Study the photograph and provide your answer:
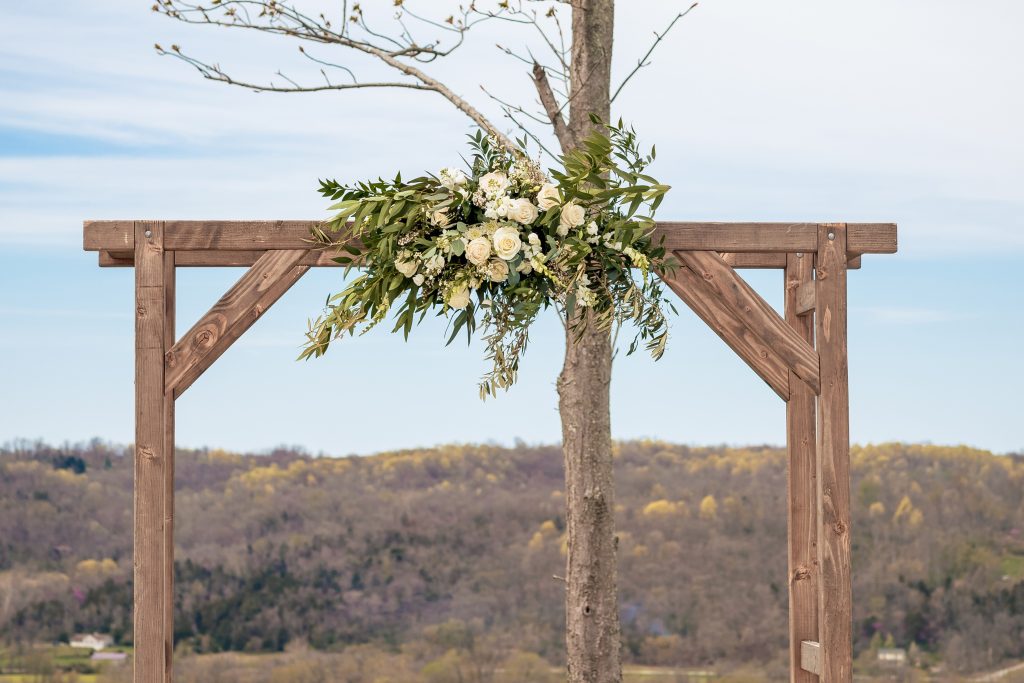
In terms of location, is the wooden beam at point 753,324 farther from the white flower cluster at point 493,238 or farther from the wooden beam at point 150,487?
the wooden beam at point 150,487

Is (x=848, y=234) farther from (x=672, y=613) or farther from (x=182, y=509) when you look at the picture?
(x=182, y=509)

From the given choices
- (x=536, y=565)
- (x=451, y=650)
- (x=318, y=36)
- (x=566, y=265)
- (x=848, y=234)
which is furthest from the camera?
(x=536, y=565)

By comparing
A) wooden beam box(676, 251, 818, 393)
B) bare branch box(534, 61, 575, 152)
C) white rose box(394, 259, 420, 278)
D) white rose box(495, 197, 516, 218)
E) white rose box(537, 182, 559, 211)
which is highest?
bare branch box(534, 61, 575, 152)

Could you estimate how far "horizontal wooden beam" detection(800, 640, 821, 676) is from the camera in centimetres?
384

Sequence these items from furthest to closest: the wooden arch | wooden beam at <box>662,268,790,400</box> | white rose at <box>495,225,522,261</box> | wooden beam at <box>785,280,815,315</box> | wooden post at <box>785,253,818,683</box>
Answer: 1. wooden post at <box>785,253,818,683</box>
2. wooden beam at <box>785,280,815,315</box>
3. wooden beam at <box>662,268,790,400</box>
4. the wooden arch
5. white rose at <box>495,225,522,261</box>

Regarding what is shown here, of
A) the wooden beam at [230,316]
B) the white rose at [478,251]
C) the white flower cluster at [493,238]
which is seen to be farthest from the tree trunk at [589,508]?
the wooden beam at [230,316]

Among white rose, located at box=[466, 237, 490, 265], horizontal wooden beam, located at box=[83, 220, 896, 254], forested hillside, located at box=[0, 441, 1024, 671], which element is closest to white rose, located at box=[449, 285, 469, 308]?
white rose, located at box=[466, 237, 490, 265]

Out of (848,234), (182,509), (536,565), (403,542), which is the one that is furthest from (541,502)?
(848,234)

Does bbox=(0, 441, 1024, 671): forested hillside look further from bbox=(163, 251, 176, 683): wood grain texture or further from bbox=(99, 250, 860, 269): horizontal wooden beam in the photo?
bbox=(99, 250, 860, 269): horizontal wooden beam

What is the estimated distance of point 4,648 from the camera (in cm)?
744

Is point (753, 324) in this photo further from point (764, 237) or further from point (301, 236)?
point (301, 236)

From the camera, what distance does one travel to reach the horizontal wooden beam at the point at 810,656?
384cm

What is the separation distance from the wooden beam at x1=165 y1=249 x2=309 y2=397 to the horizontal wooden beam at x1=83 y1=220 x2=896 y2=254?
75 mm

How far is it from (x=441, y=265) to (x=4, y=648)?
19.2ft
